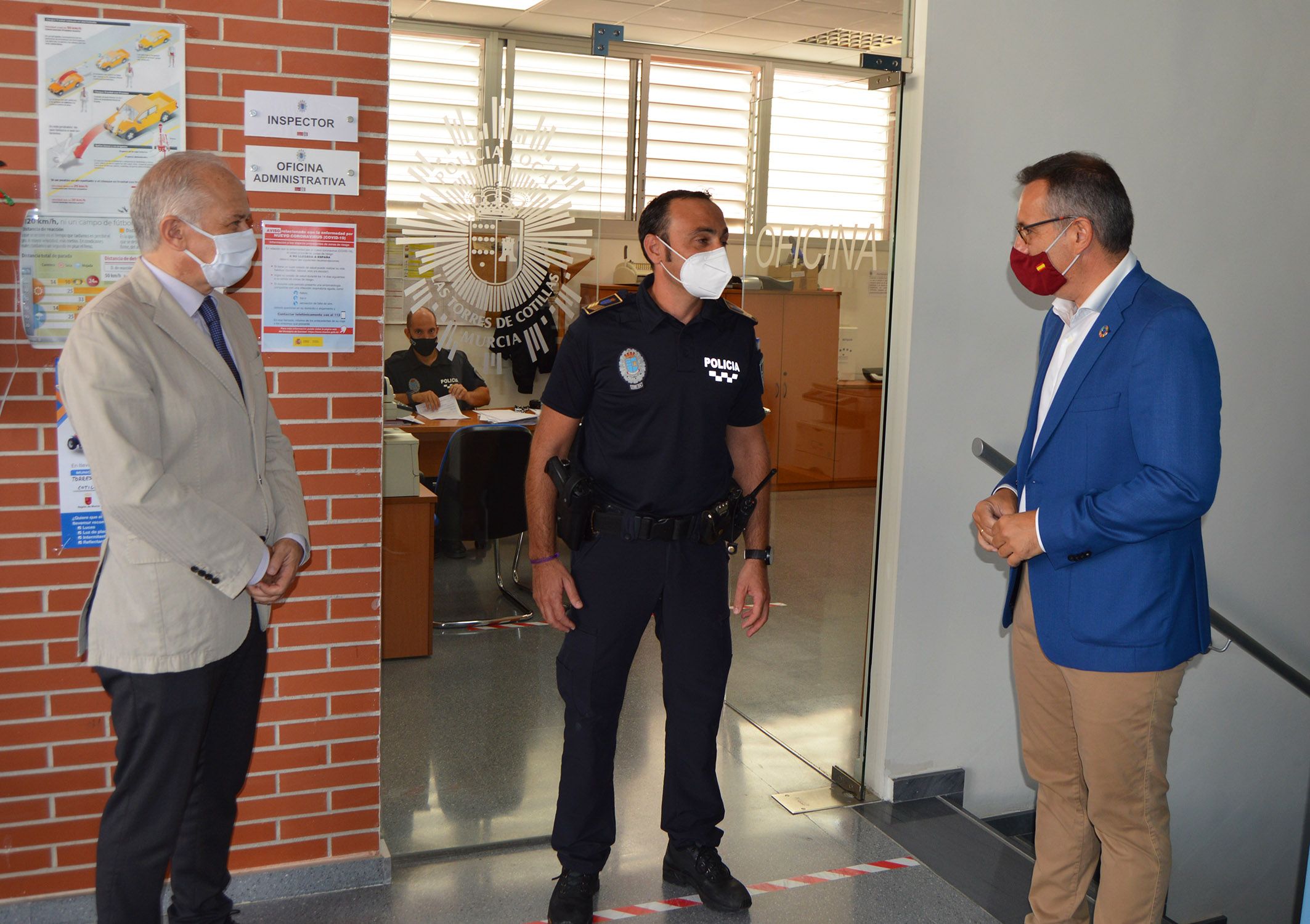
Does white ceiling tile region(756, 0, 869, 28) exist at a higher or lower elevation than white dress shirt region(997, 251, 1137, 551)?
higher

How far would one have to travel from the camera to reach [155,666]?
1888 mm

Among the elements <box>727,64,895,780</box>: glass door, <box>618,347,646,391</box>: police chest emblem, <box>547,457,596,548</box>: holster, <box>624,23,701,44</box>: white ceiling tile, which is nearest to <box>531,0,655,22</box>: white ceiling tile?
<box>624,23,701,44</box>: white ceiling tile

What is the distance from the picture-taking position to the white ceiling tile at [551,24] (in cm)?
735

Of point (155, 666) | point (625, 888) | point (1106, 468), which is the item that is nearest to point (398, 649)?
point (625, 888)

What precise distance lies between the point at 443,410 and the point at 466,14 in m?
3.67

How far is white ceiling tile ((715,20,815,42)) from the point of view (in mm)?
7570

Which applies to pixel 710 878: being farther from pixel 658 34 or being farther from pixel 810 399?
pixel 658 34

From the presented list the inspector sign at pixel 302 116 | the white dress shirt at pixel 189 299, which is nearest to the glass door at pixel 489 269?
the inspector sign at pixel 302 116

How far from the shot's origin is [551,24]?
299 inches

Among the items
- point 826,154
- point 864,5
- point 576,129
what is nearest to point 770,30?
point 864,5

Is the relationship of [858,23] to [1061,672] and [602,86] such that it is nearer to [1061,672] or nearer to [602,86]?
[602,86]

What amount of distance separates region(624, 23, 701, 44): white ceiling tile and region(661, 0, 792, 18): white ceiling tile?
0.60 m

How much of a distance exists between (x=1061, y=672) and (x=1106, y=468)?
0.47m

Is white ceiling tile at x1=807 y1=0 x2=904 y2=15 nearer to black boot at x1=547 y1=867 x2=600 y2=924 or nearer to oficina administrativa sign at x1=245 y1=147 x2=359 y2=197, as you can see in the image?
oficina administrativa sign at x1=245 y1=147 x2=359 y2=197
